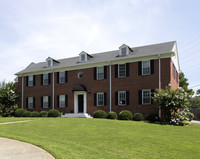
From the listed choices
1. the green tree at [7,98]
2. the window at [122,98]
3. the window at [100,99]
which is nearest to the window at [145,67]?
the window at [122,98]

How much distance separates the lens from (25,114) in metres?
24.9

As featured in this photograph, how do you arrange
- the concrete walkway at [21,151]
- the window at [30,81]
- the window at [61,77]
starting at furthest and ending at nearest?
the window at [30,81]
the window at [61,77]
the concrete walkway at [21,151]

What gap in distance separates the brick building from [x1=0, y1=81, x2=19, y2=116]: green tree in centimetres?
115

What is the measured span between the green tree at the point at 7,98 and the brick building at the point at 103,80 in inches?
45.1

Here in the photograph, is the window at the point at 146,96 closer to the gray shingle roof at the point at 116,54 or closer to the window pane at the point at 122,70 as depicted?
the window pane at the point at 122,70

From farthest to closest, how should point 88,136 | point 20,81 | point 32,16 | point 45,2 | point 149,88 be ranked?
point 20,81 → point 149,88 → point 32,16 → point 45,2 → point 88,136

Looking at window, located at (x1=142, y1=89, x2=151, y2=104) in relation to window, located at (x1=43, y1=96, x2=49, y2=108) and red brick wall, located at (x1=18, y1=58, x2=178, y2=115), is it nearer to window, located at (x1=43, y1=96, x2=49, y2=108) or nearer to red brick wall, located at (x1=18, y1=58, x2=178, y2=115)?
red brick wall, located at (x1=18, y1=58, x2=178, y2=115)

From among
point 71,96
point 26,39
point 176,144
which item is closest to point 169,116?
point 176,144

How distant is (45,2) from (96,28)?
3796 mm

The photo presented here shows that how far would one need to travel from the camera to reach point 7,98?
90.9 feet

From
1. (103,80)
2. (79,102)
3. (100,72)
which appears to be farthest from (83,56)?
(79,102)

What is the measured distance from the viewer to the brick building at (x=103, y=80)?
821 inches

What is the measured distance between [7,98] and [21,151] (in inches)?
862

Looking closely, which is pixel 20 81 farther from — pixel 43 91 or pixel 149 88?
pixel 149 88
